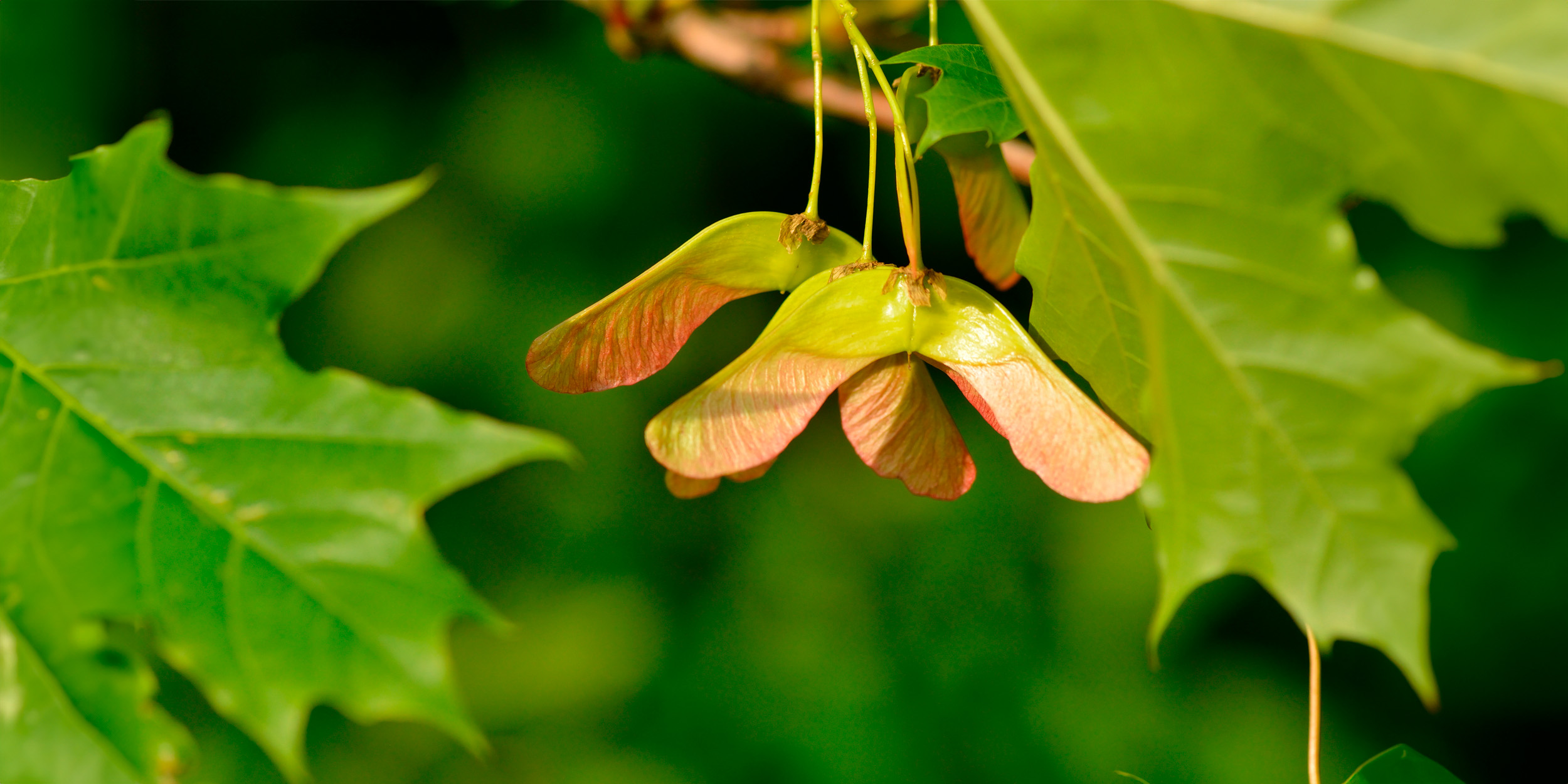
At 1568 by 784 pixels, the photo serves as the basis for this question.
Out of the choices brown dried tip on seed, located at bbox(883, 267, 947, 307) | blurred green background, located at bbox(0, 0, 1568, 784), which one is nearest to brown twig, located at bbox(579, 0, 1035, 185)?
brown dried tip on seed, located at bbox(883, 267, 947, 307)

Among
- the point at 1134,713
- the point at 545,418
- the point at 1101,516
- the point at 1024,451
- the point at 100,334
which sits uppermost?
the point at 100,334

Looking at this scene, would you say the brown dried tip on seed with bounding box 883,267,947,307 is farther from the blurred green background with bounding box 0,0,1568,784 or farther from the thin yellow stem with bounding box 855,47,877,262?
the blurred green background with bounding box 0,0,1568,784

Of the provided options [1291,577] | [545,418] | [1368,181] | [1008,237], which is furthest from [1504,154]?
[545,418]

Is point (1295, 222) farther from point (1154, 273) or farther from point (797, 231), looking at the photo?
point (797, 231)

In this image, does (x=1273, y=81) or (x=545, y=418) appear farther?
(x=545, y=418)

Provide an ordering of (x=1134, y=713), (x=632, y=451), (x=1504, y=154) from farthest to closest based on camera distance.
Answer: (x=632, y=451), (x=1134, y=713), (x=1504, y=154)

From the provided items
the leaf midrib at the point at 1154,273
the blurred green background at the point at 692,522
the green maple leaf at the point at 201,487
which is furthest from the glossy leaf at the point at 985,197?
the blurred green background at the point at 692,522

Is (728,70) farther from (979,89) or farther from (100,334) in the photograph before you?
(100,334)
